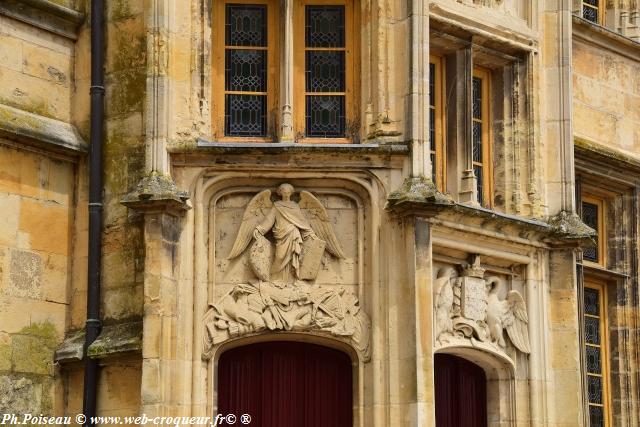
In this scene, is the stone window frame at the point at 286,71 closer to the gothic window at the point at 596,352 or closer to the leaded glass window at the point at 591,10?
the leaded glass window at the point at 591,10

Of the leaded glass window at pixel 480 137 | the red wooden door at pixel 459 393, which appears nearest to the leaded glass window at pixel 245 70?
the leaded glass window at pixel 480 137

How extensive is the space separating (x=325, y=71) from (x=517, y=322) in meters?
3.42

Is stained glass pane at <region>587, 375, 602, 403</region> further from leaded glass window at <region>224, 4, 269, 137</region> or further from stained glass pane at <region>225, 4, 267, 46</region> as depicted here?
stained glass pane at <region>225, 4, 267, 46</region>

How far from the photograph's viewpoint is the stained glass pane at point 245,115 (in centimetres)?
1794

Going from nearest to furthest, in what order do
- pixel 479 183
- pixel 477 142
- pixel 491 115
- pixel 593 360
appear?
1. pixel 479 183
2. pixel 477 142
3. pixel 491 115
4. pixel 593 360

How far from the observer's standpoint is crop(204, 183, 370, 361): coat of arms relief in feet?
56.5

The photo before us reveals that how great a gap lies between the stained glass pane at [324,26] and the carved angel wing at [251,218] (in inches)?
70.4

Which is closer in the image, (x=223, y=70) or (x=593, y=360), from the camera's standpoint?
(x=223, y=70)

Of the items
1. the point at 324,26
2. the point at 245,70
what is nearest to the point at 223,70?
the point at 245,70

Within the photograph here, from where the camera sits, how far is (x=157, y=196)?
1698cm

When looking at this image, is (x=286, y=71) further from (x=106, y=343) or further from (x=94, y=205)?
(x=106, y=343)

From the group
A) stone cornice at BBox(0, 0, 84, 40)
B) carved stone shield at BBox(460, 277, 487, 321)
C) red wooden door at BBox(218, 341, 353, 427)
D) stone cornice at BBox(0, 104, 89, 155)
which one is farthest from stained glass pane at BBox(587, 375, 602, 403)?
stone cornice at BBox(0, 0, 84, 40)

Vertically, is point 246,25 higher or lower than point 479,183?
higher

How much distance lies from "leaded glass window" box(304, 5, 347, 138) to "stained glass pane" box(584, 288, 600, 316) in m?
4.71
